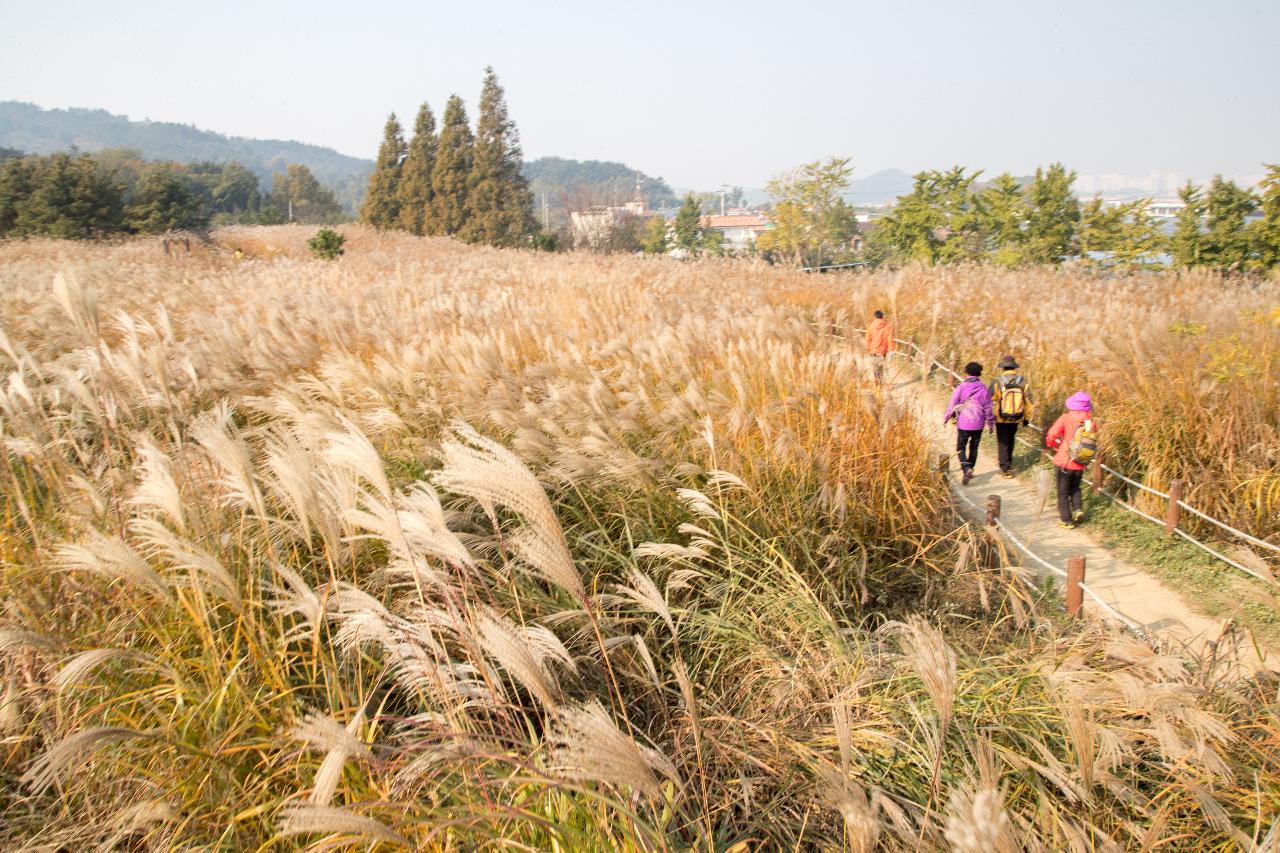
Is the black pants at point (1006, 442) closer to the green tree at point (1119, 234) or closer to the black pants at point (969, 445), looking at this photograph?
the black pants at point (969, 445)

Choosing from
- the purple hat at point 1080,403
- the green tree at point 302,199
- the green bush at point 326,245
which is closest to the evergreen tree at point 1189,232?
the purple hat at point 1080,403

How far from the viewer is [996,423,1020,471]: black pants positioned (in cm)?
738

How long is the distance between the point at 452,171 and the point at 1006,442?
36.6 m

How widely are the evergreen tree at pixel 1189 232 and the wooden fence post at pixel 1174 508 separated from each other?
21.9 metres

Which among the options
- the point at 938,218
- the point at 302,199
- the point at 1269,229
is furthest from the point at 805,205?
the point at 302,199

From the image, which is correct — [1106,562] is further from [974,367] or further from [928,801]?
[928,801]

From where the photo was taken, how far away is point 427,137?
41531 mm

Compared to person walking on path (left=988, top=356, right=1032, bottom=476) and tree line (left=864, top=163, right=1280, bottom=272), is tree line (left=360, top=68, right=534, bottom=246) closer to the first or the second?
tree line (left=864, top=163, right=1280, bottom=272)

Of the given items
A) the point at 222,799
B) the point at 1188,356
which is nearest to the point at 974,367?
the point at 1188,356

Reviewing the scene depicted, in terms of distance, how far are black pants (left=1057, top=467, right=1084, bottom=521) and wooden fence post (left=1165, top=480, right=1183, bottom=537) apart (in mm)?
708

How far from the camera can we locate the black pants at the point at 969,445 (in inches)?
286

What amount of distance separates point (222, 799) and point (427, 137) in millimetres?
44674

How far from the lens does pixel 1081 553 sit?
6016mm


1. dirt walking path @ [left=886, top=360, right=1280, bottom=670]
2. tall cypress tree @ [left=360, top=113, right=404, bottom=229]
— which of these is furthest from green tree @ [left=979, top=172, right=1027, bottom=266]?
tall cypress tree @ [left=360, top=113, right=404, bottom=229]
